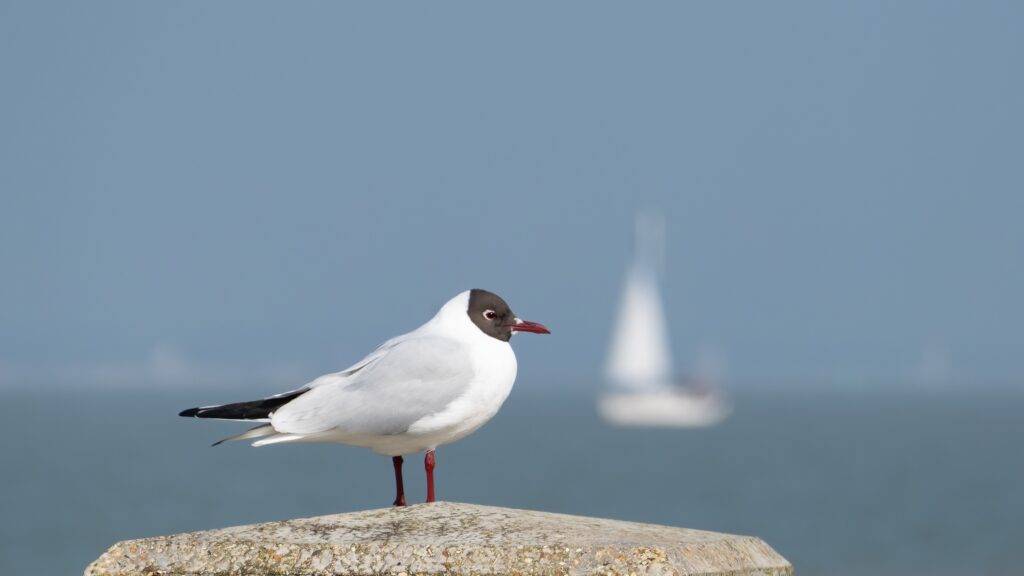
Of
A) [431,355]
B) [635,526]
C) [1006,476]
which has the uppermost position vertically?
[431,355]

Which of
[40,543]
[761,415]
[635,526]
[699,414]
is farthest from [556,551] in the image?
[761,415]

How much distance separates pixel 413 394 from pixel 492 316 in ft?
1.95

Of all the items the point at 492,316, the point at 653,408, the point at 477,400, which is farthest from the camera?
the point at 653,408

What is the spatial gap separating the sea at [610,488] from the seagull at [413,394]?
30945 millimetres

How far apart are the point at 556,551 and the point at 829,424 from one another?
4897 inches

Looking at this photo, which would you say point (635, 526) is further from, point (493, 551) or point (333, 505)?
point (333, 505)

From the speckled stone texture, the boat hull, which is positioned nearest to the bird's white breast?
the speckled stone texture

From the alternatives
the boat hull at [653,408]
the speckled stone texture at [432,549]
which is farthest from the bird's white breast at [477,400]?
the boat hull at [653,408]

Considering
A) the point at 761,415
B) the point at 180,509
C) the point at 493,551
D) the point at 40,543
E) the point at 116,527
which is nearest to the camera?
the point at 493,551

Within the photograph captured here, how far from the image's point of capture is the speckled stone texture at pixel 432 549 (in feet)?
16.7

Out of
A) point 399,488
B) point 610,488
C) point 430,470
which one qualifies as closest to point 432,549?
point 399,488

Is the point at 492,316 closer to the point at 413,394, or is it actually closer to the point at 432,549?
the point at 413,394

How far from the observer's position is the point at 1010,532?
44.9 m

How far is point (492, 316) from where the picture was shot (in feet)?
24.1
